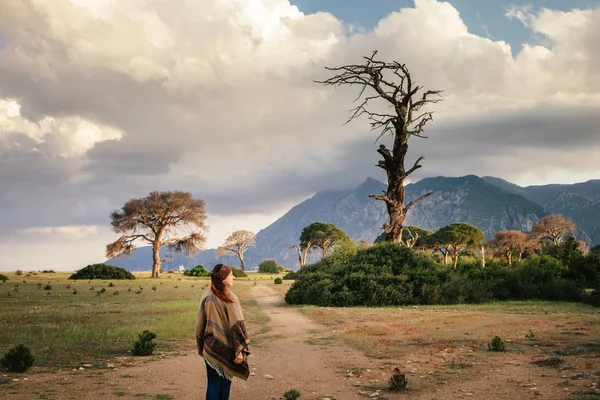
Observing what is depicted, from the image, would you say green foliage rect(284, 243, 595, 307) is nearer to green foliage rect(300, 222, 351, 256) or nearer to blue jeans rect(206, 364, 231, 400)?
blue jeans rect(206, 364, 231, 400)

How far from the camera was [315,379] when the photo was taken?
9656 mm

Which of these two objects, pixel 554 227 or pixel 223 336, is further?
pixel 554 227

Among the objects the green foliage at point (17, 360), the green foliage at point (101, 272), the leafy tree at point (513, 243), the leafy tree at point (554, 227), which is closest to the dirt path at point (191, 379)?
the green foliage at point (17, 360)

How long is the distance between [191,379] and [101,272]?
5544 centimetres

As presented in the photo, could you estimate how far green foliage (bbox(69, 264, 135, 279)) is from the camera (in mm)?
58000

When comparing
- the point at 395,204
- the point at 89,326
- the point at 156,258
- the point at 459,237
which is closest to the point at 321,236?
the point at 459,237

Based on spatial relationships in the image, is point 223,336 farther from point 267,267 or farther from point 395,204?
point 267,267

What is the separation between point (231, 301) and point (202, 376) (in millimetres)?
4243

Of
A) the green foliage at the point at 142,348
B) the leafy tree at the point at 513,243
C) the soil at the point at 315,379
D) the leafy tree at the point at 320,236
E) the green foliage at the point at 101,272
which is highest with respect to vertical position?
the leafy tree at the point at 320,236

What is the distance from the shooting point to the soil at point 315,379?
8125mm

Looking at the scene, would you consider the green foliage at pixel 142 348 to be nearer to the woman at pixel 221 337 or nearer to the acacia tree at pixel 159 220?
the woman at pixel 221 337

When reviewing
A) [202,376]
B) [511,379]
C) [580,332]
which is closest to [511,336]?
[580,332]

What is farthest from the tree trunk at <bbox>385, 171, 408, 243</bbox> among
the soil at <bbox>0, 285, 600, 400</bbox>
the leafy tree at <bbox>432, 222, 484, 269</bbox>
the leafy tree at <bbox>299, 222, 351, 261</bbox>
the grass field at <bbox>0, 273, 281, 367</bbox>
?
the leafy tree at <bbox>299, 222, 351, 261</bbox>

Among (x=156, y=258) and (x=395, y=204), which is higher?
(x=395, y=204)
